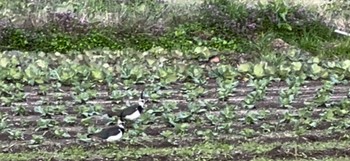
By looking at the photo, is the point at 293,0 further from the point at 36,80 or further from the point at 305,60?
the point at 36,80

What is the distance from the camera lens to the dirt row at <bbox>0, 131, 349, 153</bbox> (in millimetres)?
4598

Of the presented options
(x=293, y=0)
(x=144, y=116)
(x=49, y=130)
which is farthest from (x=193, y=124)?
(x=293, y=0)

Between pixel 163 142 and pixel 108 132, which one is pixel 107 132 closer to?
pixel 108 132

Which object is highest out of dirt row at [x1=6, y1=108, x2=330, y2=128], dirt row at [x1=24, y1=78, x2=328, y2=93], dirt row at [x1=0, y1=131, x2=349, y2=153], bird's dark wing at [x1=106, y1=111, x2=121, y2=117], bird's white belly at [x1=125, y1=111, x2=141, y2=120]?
dirt row at [x1=24, y1=78, x2=328, y2=93]

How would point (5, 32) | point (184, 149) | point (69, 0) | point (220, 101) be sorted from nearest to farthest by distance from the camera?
1. point (184, 149)
2. point (220, 101)
3. point (5, 32)
4. point (69, 0)

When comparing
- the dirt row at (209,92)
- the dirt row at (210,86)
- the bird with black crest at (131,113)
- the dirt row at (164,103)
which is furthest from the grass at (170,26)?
the bird with black crest at (131,113)

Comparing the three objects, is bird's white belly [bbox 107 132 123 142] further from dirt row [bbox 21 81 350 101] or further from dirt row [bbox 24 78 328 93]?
dirt row [bbox 24 78 328 93]

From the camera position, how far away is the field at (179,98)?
15.1ft

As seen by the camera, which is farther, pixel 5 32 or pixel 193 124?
pixel 5 32

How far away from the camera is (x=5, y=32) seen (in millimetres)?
7641

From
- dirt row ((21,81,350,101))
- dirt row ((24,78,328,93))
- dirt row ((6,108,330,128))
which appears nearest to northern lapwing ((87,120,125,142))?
dirt row ((6,108,330,128))

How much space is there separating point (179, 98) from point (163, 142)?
99 centimetres

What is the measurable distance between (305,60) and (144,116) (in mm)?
2269

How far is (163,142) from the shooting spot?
15.4ft
